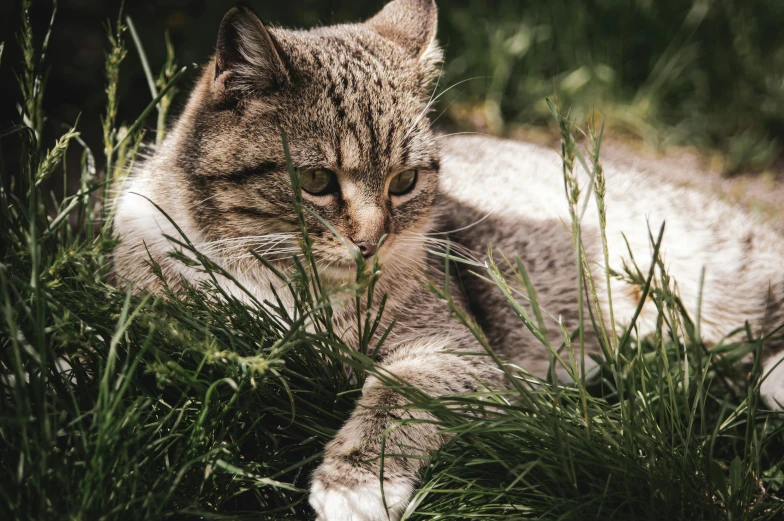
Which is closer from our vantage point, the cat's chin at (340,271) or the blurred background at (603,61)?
the cat's chin at (340,271)

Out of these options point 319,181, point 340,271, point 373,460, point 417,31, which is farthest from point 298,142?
point 373,460

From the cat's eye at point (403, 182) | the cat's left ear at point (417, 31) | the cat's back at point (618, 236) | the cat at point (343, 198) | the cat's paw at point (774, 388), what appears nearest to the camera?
the cat at point (343, 198)

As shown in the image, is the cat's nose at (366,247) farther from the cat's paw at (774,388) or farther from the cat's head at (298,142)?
the cat's paw at (774,388)

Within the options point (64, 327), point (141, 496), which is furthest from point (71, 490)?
point (64, 327)

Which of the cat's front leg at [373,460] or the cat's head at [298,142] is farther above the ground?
the cat's head at [298,142]

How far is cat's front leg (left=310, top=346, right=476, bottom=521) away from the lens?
1606 mm

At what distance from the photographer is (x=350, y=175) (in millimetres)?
1958

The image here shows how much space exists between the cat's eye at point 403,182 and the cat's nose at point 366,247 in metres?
0.28

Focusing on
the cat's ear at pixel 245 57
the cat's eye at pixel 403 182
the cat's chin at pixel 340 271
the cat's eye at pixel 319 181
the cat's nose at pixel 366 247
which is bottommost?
the cat's chin at pixel 340 271

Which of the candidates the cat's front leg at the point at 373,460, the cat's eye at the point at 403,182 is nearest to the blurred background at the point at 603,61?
the cat's eye at the point at 403,182

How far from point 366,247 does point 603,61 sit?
2.91 metres

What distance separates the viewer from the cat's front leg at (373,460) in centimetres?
161

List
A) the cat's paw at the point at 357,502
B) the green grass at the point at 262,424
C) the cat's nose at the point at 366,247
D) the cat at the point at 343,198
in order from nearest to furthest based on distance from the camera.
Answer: the green grass at the point at 262,424, the cat's paw at the point at 357,502, the cat at the point at 343,198, the cat's nose at the point at 366,247

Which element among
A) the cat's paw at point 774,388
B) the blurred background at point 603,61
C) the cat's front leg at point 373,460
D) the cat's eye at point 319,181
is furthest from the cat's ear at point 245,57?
the blurred background at point 603,61
